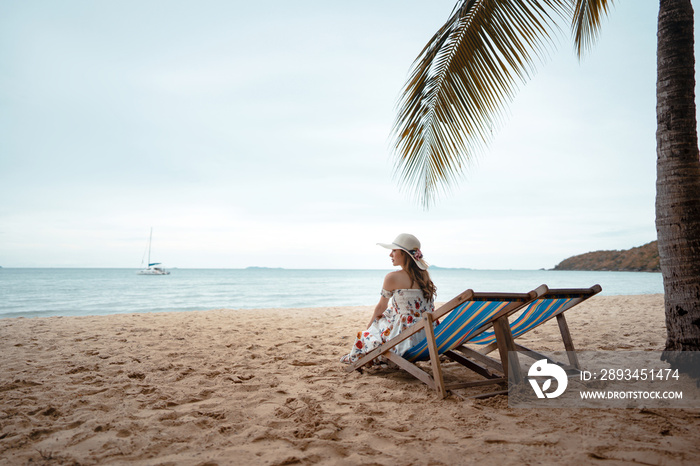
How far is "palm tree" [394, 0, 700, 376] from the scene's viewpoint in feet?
9.32

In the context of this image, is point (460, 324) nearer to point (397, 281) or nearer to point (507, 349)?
point (507, 349)

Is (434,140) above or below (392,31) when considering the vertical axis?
below

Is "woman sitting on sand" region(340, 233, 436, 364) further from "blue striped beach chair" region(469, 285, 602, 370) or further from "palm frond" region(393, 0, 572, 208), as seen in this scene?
"palm frond" region(393, 0, 572, 208)

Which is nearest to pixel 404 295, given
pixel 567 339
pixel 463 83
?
pixel 567 339

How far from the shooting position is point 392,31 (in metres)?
8.98

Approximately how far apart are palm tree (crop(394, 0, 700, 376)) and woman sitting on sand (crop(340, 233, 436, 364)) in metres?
0.84

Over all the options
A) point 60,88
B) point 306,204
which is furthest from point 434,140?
point 306,204

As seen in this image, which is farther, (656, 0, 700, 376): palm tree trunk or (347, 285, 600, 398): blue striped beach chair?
(656, 0, 700, 376): palm tree trunk

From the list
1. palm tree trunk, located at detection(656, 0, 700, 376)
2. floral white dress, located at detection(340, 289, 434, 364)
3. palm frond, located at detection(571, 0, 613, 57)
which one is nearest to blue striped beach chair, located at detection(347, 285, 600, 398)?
floral white dress, located at detection(340, 289, 434, 364)

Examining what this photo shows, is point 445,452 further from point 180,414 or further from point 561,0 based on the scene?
point 561,0

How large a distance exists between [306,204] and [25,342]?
49.5 meters

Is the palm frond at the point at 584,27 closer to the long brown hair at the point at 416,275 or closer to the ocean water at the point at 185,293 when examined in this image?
the long brown hair at the point at 416,275

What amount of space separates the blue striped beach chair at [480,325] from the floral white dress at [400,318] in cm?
15

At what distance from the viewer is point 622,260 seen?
57.3m
